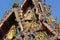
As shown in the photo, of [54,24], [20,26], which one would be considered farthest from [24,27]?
[54,24]

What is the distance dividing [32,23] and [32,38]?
2.33 ft

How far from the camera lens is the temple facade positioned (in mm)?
14523

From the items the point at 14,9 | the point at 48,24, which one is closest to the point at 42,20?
the point at 48,24

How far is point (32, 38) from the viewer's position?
14523 millimetres

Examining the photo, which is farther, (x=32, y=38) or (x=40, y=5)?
(x=40, y=5)

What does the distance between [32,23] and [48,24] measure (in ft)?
2.26

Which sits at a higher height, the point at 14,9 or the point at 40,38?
the point at 14,9

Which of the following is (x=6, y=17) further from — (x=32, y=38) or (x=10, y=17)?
(x=32, y=38)

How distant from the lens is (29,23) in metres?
14.9

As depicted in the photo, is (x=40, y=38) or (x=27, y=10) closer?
(x=40, y=38)

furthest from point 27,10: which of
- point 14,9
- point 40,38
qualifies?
point 40,38

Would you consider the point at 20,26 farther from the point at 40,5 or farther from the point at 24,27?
the point at 40,5

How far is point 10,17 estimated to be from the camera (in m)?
15.2

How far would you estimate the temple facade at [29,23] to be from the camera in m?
14.5
